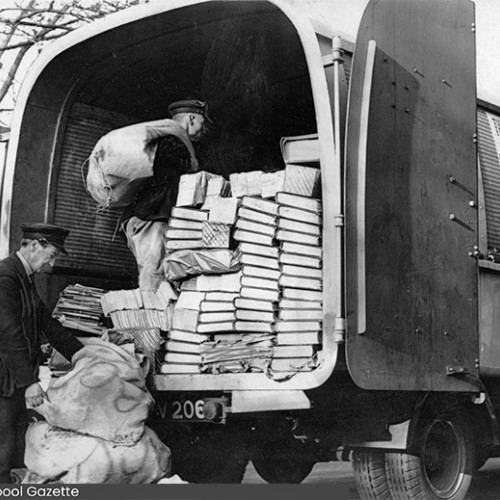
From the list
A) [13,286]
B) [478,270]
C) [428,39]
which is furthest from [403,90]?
[13,286]

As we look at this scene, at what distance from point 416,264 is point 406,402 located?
0.91 meters

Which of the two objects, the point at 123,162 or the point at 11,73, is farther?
the point at 11,73

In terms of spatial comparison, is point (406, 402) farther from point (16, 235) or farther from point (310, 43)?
point (16, 235)

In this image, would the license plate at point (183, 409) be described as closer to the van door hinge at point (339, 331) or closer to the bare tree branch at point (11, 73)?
the van door hinge at point (339, 331)

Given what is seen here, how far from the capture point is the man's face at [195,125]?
6.83 m

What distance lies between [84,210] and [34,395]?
192 centimetres

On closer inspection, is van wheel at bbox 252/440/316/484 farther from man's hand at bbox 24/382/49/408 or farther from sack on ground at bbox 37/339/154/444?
man's hand at bbox 24/382/49/408

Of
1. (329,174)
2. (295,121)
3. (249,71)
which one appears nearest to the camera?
(329,174)

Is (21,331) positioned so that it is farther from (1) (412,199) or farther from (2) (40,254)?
(1) (412,199)

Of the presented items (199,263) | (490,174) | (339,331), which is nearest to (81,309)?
(199,263)

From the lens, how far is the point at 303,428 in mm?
5898

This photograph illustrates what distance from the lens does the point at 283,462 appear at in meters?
7.20

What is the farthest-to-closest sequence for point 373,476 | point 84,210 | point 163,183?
point 84,210
point 163,183
point 373,476

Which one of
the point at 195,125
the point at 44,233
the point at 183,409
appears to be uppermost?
the point at 195,125
